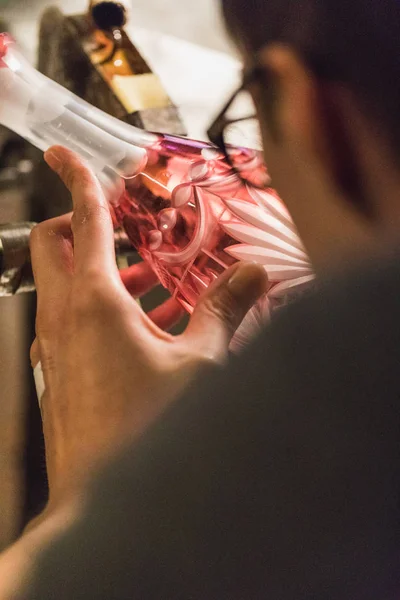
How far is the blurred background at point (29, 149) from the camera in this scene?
461 mm

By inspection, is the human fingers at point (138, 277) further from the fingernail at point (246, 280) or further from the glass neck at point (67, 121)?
the fingernail at point (246, 280)

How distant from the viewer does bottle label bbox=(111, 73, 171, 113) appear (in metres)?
0.58

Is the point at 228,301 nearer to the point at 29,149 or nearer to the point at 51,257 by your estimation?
the point at 51,257

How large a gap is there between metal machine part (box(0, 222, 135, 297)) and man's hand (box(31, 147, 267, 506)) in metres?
0.05

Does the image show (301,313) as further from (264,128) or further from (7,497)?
(7,497)

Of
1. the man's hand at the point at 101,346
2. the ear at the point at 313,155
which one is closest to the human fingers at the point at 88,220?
the man's hand at the point at 101,346

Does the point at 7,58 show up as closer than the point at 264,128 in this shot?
No

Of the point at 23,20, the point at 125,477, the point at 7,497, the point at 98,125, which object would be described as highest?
the point at 23,20

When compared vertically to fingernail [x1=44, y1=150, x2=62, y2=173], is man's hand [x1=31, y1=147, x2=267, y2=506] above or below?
below

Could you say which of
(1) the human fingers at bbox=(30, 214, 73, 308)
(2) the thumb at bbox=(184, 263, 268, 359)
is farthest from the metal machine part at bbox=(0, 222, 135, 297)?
(2) the thumb at bbox=(184, 263, 268, 359)

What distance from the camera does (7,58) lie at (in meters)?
0.45

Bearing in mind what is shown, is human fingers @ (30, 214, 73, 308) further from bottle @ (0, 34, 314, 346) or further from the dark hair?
the dark hair

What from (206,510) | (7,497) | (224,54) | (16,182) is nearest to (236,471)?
(206,510)

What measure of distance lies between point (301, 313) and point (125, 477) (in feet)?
0.36
